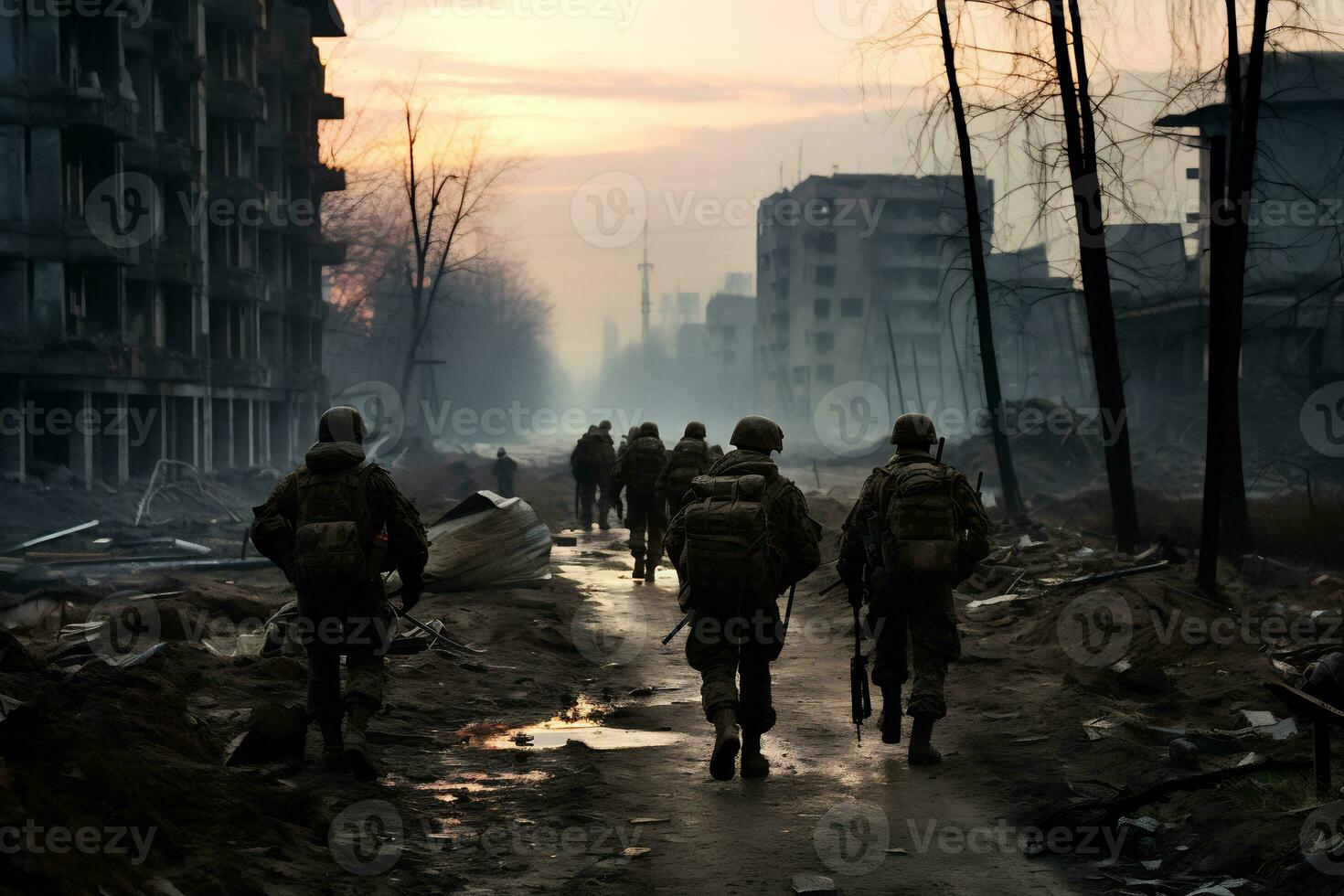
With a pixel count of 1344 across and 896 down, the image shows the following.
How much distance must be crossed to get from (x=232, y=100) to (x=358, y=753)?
39959 millimetres

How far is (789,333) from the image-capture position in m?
103

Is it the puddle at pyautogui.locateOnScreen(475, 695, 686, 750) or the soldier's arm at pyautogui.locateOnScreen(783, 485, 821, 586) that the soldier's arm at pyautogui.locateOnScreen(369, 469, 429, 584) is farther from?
the soldier's arm at pyautogui.locateOnScreen(783, 485, 821, 586)

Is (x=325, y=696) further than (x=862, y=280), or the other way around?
(x=862, y=280)

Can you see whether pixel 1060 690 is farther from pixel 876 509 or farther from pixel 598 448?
pixel 598 448

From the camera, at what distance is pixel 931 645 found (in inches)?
316

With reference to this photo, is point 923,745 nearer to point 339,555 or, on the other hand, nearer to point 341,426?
point 339,555

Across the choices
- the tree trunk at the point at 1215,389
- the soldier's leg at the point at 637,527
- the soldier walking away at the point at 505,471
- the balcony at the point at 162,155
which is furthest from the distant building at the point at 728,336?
the tree trunk at the point at 1215,389

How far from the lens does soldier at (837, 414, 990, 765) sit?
26.1 feet

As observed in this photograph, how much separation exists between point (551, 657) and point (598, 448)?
42.5ft

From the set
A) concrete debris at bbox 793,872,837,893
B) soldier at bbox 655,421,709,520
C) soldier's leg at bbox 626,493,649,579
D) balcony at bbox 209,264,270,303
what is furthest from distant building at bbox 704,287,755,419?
concrete debris at bbox 793,872,837,893

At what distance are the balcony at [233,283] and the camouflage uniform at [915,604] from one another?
36978 mm

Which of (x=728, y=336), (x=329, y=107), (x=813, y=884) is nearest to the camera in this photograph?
(x=813, y=884)

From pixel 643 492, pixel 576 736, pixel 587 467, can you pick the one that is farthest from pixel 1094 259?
pixel 587 467

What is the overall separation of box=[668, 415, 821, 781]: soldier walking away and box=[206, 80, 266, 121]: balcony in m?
38.9
